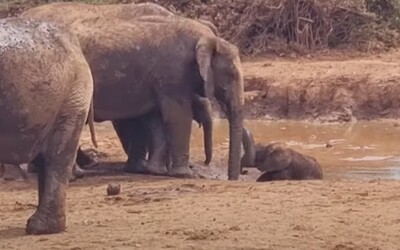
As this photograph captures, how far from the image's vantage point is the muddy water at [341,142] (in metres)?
14.2

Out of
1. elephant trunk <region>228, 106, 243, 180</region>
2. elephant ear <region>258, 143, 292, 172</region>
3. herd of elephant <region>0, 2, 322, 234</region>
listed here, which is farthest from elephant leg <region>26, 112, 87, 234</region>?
elephant ear <region>258, 143, 292, 172</region>

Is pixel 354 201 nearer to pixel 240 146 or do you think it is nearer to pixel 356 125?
pixel 240 146

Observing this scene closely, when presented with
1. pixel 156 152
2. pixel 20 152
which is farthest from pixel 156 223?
pixel 156 152

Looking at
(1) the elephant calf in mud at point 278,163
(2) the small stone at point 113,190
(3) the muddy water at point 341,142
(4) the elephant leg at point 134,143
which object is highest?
(2) the small stone at point 113,190

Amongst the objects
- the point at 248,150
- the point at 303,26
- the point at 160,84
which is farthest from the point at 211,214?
the point at 303,26

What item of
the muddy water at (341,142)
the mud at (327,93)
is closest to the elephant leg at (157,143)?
the muddy water at (341,142)

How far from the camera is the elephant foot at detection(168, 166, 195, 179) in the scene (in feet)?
41.8

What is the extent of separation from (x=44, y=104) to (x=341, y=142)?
31.4 ft

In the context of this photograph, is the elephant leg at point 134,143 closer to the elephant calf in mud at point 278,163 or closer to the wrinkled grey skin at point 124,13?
the wrinkled grey skin at point 124,13

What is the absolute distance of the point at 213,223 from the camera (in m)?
8.56

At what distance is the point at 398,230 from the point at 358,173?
5496 millimetres

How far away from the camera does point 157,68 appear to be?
12.7 meters

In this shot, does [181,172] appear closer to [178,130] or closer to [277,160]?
[178,130]

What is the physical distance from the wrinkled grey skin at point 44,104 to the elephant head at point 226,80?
14.4 feet
